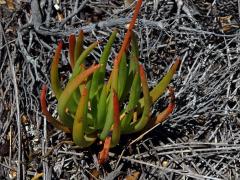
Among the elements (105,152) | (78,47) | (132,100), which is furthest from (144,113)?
(78,47)

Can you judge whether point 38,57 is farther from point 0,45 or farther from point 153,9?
point 153,9

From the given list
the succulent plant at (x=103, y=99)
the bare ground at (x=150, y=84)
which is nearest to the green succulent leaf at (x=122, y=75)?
the succulent plant at (x=103, y=99)

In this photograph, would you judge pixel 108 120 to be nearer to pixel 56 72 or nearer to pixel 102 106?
pixel 102 106

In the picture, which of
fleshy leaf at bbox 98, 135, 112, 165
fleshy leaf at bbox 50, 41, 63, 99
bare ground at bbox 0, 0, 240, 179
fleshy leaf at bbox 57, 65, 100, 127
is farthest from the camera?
bare ground at bbox 0, 0, 240, 179

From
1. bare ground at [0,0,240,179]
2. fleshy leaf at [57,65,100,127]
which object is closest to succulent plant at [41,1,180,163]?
fleshy leaf at [57,65,100,127]

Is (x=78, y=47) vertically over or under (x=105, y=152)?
over

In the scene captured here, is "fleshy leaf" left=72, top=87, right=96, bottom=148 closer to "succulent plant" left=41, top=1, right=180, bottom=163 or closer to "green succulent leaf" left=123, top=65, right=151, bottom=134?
"succulent plant" left=41, top=1, right=180, bottom=163
